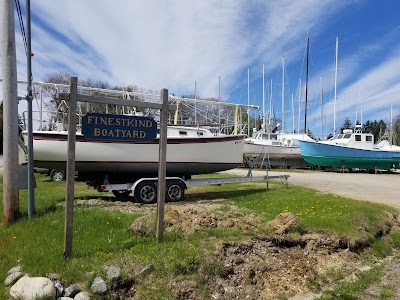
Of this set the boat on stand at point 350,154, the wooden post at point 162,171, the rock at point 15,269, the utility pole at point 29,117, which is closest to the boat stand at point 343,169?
the boat on stand at point 350,154

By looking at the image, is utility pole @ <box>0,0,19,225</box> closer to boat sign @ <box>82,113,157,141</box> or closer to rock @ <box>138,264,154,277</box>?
boat sign @ <box>82,113,157,141</box>

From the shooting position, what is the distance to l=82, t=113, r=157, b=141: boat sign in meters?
5.16

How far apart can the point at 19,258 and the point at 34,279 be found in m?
0.90

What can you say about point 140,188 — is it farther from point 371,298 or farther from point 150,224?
point 371,298

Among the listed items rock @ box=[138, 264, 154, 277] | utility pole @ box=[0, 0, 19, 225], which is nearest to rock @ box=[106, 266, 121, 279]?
rock @ box=[138, 264, 154, 277]

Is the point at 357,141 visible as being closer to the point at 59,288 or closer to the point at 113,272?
the point at 113,272

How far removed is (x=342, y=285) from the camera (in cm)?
511

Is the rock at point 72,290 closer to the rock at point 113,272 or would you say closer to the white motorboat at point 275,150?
the rock at point 113,272

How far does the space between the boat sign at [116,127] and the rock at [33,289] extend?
83.8 inches

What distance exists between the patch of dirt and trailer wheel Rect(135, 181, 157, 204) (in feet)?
8.54

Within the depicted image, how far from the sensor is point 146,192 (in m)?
9.85

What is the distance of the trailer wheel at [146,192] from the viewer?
9.66 meters

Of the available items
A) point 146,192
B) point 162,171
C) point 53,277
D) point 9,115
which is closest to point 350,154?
point 146,192

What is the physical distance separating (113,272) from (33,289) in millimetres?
922
